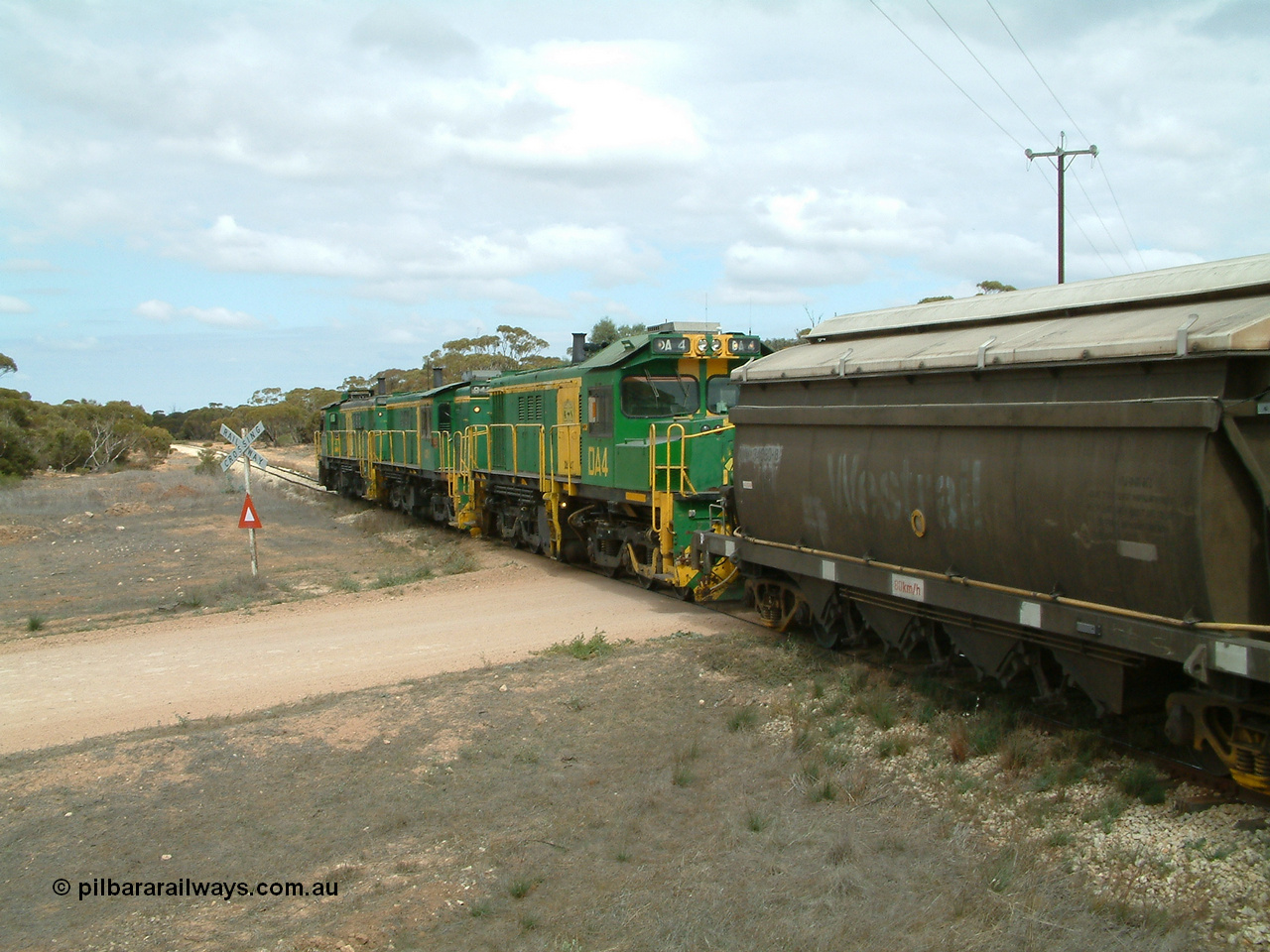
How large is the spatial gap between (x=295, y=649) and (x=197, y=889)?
626 cm

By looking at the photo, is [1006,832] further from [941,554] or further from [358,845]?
[358,845]

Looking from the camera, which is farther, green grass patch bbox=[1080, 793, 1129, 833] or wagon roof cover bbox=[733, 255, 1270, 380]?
green grass patch bbox=[1080, 793, 1129, 833]

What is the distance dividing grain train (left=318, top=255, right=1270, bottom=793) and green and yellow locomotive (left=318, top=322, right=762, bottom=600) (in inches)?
4.2

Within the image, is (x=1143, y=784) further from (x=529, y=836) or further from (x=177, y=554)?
(x=177, y=554)

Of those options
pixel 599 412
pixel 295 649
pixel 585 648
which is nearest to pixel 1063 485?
pixel 585 648

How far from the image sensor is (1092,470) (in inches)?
228

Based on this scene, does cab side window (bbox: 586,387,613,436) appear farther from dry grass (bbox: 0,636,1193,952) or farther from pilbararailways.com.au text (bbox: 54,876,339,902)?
pilbararailways.com.au text (bbox: 54,876,339,902)

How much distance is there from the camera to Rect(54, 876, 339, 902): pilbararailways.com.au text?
5.35 m

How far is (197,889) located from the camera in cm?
541

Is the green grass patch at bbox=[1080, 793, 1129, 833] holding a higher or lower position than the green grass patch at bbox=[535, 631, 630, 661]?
higher

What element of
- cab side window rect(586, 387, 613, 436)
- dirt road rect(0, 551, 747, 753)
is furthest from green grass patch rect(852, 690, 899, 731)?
cab side window rect(586, 387, 613, 436)

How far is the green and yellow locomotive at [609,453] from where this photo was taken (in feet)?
40.0

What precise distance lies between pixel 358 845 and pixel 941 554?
4.65 m

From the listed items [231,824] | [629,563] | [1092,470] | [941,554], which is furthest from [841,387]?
[629,563]
